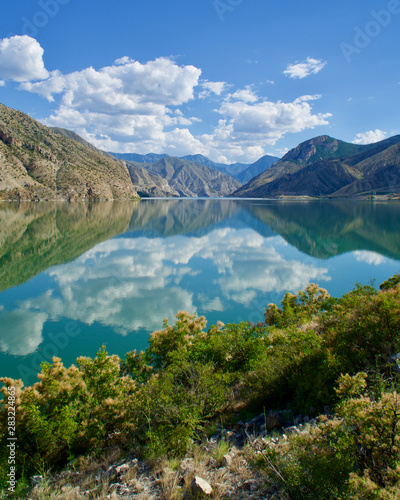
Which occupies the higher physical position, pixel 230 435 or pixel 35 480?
pixel 230 435

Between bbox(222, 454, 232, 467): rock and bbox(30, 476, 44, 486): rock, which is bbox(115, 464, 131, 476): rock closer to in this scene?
bbox(30, 476, 44, 486): rock

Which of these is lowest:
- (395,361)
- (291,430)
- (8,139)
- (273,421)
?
(273,421)

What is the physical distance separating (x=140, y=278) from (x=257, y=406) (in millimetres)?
22409

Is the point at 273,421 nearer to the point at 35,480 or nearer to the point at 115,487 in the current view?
the point at 115,487

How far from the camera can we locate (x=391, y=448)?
4.39 meters

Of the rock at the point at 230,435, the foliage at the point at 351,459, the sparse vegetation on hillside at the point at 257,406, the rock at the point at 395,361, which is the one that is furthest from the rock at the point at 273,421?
the rock at the point at 395,361

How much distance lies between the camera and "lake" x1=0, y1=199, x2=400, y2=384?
17.3 meters

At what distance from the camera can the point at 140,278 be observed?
1168 inches

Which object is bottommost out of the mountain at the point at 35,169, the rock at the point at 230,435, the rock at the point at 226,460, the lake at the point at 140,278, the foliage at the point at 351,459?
the lake at the point at 140,278

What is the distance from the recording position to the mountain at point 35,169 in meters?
153

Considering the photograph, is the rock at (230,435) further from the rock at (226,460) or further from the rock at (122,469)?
the rock at (122,469)

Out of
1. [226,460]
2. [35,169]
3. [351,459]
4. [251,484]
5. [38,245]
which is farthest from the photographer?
[35,169]

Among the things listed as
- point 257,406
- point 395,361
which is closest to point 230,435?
point 257,406

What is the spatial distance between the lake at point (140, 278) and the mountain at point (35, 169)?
4523 inches
